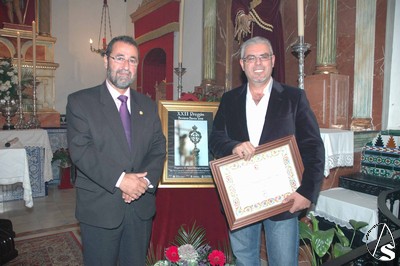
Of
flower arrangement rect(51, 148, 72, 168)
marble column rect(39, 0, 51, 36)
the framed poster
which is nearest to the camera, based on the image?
the framed poster

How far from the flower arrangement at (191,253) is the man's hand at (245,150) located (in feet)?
2.22

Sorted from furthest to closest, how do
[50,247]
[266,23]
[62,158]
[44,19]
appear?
1. [44,19]
2. [62,158]
3. [266,23]
4. [50,247]

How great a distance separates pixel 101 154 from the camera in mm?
1608

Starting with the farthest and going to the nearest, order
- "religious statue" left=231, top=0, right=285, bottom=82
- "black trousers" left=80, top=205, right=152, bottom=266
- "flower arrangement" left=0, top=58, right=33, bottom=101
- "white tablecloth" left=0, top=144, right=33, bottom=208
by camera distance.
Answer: "flower arrangement" left=0, top=58, right=33, bottom=101
"religious statue" left=231, top=0, right=285, bottom=82
"white tablecloth" left=0, top=144, right=33, bottom=208
"black trousers" left=80, top=205, right=152, bottom=266

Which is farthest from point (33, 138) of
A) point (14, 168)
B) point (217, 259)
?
point (217, 259)

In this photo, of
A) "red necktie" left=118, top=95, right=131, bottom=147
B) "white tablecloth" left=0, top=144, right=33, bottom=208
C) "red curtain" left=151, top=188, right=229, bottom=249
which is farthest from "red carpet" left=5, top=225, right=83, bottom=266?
"red necktie" left=118, top=95, right=131, bottom=147

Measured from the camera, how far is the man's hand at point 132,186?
1.59 metres

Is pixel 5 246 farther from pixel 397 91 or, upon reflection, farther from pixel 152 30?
pixel 152 30

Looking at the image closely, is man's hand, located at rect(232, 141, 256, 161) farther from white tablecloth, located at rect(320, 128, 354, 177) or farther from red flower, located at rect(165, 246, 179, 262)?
white tablecloth, located at rect(320, 128, 354, 177)

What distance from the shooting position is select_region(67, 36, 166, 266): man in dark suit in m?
1.60

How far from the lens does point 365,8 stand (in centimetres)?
310

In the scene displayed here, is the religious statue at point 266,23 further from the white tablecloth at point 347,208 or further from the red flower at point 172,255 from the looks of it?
the red flower at point 172,255

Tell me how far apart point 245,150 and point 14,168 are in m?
3.00

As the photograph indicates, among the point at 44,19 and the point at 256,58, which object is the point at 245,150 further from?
the point at 44,19
